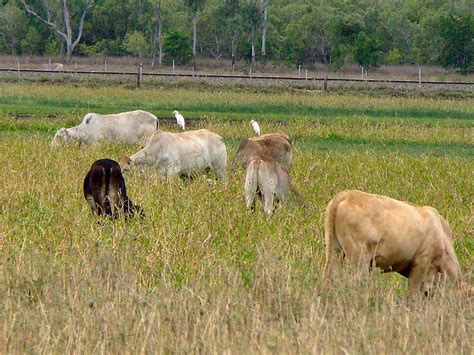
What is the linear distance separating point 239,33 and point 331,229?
67.9 meters

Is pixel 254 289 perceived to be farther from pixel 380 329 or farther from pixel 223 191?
pixel 223 191

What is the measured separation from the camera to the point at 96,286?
628 centimetres

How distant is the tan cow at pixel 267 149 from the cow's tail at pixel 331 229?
605 centimetres

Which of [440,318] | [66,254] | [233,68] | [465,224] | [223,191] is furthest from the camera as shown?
[233,68]

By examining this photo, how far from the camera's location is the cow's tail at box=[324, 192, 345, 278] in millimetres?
6973

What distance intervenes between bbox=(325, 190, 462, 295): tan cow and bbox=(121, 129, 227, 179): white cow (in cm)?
658

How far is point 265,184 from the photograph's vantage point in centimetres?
1062

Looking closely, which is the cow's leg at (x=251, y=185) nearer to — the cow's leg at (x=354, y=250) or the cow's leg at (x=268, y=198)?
the cow's leg at (x=268, y=198)

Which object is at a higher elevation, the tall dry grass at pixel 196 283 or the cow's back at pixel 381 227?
the cow's back at pixel 381 227

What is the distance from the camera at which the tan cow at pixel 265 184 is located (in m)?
10.6

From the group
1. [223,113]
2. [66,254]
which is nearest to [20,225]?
[66,254]

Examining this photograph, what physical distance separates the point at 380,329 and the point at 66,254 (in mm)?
3050

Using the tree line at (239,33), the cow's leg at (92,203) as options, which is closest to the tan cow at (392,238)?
the cow's leg at (92,203)

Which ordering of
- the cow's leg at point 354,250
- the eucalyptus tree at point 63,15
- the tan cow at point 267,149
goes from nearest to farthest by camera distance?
the cow's leg at point 354,250 → the tan cow at point 267,149 → the eucalyptus tree at point 63,15
